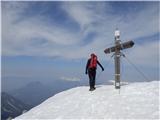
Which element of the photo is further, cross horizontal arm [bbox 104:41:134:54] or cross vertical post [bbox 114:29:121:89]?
cross vertical post [bbox 114:29:121:89]

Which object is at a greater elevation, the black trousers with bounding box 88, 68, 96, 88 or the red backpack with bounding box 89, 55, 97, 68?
the red backpack with bounding box 89, 55, 97, 68

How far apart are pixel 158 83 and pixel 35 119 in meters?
8.71

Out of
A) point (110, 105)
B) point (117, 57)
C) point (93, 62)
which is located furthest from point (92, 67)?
point (110, 105)

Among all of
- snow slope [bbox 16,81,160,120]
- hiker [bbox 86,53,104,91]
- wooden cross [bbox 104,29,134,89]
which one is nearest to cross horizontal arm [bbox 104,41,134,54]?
wooden cross [bbox 104,29,134,89]

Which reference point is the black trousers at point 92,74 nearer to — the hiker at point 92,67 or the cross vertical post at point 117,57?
the hiker at point 92,67

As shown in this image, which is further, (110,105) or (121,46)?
(121,46)

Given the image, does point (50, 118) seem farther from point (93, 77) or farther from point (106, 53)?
point (106, 53)

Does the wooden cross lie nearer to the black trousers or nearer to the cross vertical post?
the cross vertical post

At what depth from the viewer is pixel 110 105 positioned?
16109mm

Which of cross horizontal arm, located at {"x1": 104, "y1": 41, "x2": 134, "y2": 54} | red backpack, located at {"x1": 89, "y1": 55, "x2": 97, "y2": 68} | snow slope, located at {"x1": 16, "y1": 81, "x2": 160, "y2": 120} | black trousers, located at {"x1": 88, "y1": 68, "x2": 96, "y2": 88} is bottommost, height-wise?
snow slope, located at {"x1": 16, "y1": 81, "x2": 160, "y2": 120}

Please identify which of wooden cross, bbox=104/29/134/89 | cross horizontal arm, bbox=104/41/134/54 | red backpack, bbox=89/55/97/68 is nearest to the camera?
cross horizontal arm, bbox=104/41/134/54

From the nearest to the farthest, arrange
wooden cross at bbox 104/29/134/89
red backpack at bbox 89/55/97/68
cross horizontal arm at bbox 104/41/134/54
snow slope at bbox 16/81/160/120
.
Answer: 1. snow slope at bbox 16/81/160/120
2. cross horizontal arm at bbox 104/41/134/54
3. wooden cross at bbox 104/29/134/89
4. red backpack at bbox 89/55/97/68

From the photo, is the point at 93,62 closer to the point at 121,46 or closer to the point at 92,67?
the point at 92,67

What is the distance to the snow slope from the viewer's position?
14703 millimetres
